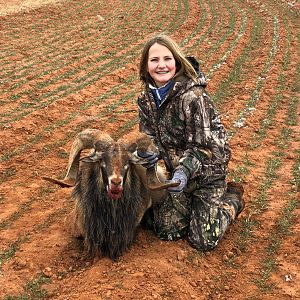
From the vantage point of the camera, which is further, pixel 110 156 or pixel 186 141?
pixel 186 141

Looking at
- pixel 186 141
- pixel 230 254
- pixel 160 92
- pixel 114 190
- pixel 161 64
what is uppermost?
pixel 161 64

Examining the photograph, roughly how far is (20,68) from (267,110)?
275 inches

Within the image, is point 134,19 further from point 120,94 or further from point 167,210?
point 167,210

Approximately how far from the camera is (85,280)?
4797 mm

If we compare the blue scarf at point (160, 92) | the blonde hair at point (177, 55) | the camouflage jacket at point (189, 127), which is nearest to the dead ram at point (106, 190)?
the camouflage jacket at point (189, 127)

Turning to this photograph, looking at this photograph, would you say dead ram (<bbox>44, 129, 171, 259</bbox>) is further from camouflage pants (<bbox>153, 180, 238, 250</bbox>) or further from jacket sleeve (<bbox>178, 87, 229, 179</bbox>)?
jacket sleeve (<bbox>178, 87, 229, 179</bbox>)

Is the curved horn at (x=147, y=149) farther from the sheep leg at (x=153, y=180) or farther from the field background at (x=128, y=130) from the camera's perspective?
the field background at (x=128, y=130)

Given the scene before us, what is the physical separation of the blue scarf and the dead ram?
58 centimetres

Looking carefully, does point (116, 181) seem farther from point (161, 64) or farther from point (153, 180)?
point (161, 64)

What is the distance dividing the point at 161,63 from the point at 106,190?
1.50 metres

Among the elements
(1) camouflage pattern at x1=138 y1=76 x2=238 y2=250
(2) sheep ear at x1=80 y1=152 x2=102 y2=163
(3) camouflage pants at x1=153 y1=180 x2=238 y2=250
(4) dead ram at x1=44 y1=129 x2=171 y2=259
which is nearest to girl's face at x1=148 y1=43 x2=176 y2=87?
(1) camouflage pattern at x1=138 y1=76 x2=238 y2=250

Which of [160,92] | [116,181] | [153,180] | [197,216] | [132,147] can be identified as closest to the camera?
[116,181]

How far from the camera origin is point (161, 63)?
5.30 meters

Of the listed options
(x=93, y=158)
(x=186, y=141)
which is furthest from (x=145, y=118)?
(x=93, y=158)
